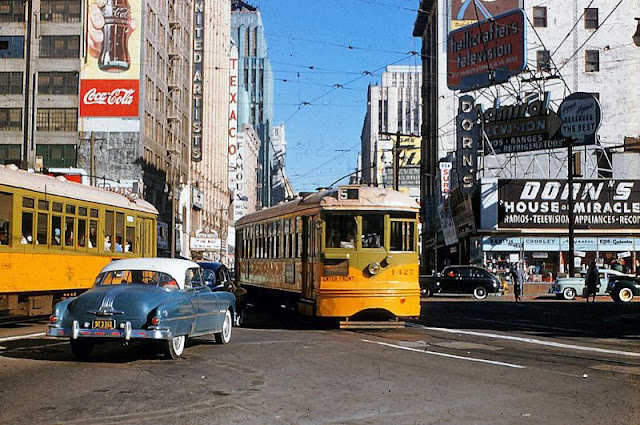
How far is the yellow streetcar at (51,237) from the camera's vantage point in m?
17.5

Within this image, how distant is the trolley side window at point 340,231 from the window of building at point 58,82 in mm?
50056

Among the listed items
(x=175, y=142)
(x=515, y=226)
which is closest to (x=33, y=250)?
(x=515, y=226)

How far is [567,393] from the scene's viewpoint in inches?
384

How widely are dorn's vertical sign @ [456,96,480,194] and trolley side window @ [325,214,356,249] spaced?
35886 millimetres

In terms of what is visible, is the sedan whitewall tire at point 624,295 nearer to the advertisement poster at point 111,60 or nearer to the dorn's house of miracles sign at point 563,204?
the dorn's house of miracles sign at point 563,204

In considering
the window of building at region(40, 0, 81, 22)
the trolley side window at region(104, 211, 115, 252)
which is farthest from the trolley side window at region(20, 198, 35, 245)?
the window of building at region(40, 0, 81, 22)

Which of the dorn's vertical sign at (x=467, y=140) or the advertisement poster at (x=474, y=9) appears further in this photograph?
the advertisement poster at (x=474, y=9)

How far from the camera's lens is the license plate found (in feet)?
38.4

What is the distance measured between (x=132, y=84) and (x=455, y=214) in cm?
2569

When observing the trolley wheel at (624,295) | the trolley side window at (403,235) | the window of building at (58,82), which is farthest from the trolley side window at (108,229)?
the window of building at (58,82)

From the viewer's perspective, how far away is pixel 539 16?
67.8 metres

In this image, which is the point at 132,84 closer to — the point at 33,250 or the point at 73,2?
the point at 73,2

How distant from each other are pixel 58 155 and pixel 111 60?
805 centimetres

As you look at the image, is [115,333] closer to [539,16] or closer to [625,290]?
[625,290]
